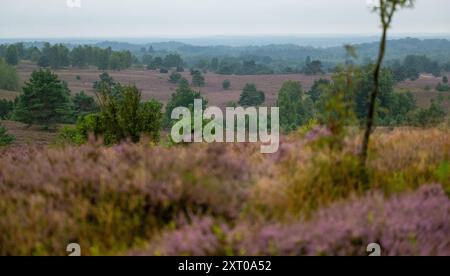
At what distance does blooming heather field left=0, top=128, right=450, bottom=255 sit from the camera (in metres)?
3.87

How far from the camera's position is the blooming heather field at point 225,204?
3873 mm

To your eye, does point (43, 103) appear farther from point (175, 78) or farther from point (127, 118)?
point (175, 78)

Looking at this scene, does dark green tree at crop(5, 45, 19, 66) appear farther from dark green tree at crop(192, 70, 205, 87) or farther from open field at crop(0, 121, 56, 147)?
open field at crop(0, 121, 56, 147)

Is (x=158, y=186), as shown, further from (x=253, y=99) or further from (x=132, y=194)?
(x=253, y=99)

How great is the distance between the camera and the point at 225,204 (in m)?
4.55

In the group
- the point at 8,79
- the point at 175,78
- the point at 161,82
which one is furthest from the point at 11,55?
the point at 175,78

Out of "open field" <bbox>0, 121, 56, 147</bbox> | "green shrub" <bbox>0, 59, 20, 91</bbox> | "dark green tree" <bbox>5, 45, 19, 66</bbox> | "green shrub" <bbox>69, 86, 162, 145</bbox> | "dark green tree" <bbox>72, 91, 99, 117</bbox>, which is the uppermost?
"dark green tree" <bbox>5, 45, 19, 66</bbox>

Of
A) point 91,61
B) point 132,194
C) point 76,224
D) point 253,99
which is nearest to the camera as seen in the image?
point 76,224

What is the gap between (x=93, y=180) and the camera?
499 cm

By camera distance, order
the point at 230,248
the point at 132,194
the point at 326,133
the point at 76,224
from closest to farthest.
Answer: the point at 230,248, the point at 76,224, the point at 132,194, the point at 326,133

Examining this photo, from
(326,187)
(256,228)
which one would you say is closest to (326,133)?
(326,187)

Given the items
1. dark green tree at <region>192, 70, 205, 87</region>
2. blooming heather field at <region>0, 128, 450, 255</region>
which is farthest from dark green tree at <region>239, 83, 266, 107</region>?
blooming heather field at <region>0, 128, 450, 255</region>

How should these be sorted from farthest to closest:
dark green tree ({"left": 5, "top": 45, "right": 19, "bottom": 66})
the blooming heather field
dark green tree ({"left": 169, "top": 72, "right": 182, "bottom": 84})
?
dark green tree ({"left": 5, "top": 45, "right": 19, "bottom": 66}), dark green tree ({"left": 169, "top": 72, "right": 182, "bottom": 84}), the blooming heather field
